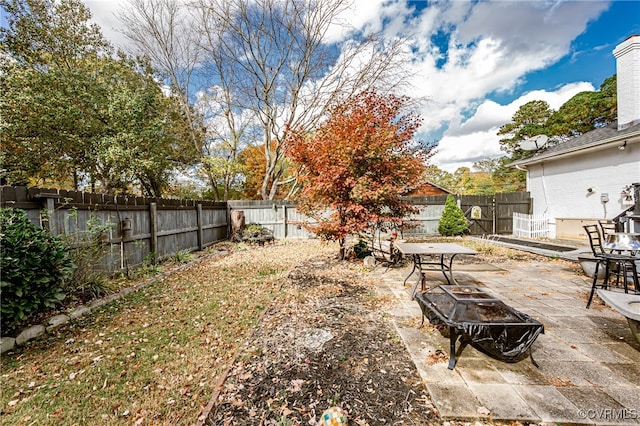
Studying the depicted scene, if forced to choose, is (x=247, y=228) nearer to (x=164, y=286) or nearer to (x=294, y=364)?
(x=164, y=286)

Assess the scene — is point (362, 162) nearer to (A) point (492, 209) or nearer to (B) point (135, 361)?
(B) point (135, 361)

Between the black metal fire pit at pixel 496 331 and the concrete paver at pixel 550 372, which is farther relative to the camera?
the black metal fire pit at pixel 496 331

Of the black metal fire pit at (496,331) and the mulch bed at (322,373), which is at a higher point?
the black metal fire pit at (496,331)

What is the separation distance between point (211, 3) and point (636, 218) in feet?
52.4

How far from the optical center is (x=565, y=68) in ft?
29.6

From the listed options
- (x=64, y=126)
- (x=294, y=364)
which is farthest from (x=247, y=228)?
(x=294, y=364)

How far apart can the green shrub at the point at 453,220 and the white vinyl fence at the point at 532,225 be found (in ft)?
6.90

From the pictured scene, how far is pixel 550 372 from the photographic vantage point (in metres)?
2.07

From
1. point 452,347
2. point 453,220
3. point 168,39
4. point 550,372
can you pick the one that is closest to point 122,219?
point 452,347

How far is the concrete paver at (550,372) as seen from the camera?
66.0 inches

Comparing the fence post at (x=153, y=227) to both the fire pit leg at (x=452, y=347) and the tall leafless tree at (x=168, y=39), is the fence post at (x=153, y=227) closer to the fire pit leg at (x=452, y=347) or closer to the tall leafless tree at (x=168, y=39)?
the fire pit leg at (x=452, y=347)

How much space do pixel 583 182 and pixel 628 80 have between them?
3.10 m

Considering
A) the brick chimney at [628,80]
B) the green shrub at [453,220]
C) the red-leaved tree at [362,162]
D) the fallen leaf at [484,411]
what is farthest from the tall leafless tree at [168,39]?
the brick chimney at [628,80]

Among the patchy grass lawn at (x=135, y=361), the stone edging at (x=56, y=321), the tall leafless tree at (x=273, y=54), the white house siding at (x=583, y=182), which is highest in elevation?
the tall leafless tree at (x=273, y=54)
